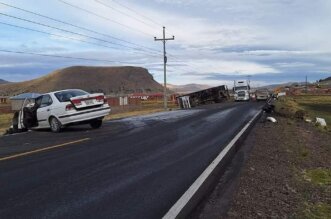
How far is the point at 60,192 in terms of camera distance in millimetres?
8070

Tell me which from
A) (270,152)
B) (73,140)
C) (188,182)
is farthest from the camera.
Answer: (73,140)

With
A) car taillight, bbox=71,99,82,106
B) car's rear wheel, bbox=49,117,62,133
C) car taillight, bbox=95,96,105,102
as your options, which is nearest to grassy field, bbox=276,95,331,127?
car taillight, bbox=95,96,105,102

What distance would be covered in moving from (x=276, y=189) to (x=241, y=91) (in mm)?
63421

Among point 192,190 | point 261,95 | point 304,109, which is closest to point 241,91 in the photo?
point 261,95

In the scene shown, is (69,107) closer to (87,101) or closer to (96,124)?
(87,101)

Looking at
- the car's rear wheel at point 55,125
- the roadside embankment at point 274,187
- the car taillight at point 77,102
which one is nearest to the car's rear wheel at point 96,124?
the car taillight at point 77,102

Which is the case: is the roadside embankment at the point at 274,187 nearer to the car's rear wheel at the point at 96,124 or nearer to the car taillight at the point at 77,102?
the car taillight at the point at 77,102

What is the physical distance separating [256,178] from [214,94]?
5226 centimetres

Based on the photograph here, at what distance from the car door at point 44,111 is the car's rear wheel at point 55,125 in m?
0.24

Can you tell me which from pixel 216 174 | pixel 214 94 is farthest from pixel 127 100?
pixel 216 174

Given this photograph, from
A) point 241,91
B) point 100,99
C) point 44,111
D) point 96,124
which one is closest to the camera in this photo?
point 44,111

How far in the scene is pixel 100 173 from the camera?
9734 mm

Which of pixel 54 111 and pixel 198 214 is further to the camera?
pixel 54 111

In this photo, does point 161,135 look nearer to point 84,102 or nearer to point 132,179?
point 84,102
